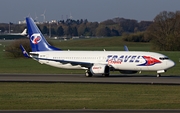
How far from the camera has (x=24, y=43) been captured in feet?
323

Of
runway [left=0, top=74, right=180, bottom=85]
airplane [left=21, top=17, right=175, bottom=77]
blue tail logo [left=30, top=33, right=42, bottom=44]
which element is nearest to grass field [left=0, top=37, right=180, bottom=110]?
runway [left=0, top=74, right=180, bottom=85]

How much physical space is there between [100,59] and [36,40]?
9188 mm

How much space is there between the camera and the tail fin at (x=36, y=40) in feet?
201

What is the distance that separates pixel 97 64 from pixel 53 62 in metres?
5.88

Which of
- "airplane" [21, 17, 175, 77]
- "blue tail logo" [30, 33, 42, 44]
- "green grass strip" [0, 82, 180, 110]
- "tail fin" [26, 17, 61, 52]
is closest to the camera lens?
"green grass strip" [0, 82, 180, 110]

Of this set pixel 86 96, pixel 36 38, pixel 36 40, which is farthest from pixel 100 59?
pixel 86 96

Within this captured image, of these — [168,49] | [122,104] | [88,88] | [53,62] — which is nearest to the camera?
[122,104]

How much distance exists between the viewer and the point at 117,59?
55938 mm

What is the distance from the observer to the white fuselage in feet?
180

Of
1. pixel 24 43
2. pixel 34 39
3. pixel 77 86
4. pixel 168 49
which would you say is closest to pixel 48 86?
pixel 77 86

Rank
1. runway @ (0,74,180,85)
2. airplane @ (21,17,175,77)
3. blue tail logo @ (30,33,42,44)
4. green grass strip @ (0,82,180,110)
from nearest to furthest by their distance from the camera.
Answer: green grass strip @ (0,82,180,110) → runway @ (0,74,180,85) → airplane @ (21,17,175,77) → blue tail logo @ (30,33,42,44)

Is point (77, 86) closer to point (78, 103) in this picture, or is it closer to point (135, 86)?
point (135, 86)

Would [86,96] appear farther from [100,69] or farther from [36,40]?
[36,40]

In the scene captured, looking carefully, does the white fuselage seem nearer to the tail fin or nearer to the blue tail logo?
the tail fin
